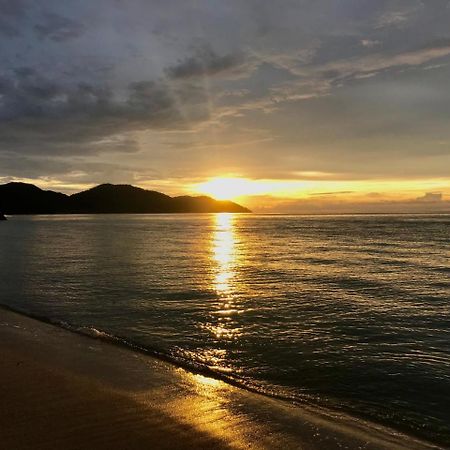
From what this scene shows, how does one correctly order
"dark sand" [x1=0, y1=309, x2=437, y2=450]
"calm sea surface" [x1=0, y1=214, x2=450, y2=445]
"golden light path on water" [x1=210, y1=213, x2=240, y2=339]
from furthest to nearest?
1. "golden light path on water" [x1=210, y1=213, x2=240, y2=339]
2. "calm sea surface" [x1=0, y1=214, x2=450, y2=445]
3. "dark sand" [x1=0, y1=309, x2=437, y2=450]

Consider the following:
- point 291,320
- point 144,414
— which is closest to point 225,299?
point 291,320

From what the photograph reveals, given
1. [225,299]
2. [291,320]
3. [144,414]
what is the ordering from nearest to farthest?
[144,414] → [291,320] → [225,299]

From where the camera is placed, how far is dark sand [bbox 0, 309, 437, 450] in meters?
7.66

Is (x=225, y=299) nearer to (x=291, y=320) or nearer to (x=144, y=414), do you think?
(x=291, y=320)

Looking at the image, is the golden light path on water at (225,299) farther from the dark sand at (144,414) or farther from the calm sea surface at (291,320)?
the dark sand at (144,414)

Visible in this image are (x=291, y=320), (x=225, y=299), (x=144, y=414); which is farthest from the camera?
(x=225, y=299)

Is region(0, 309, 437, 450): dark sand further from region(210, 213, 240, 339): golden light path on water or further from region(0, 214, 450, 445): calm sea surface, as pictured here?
region(210, 213, 240, 339): golden light path on water

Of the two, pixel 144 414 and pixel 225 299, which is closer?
pixel 144 414

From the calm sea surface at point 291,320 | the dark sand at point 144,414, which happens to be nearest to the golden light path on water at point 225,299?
the calm sea surface at point 291,320

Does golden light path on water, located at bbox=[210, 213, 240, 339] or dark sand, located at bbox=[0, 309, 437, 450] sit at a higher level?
dark sand, located at bbox=[0, 309, 437, 450]

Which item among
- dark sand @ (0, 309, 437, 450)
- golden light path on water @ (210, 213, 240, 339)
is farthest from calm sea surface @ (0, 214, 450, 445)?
dark sand @ (0, 309, 437, 450)

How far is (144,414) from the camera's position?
8.84m

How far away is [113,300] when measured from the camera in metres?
24.1

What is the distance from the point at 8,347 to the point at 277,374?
8.36 m
